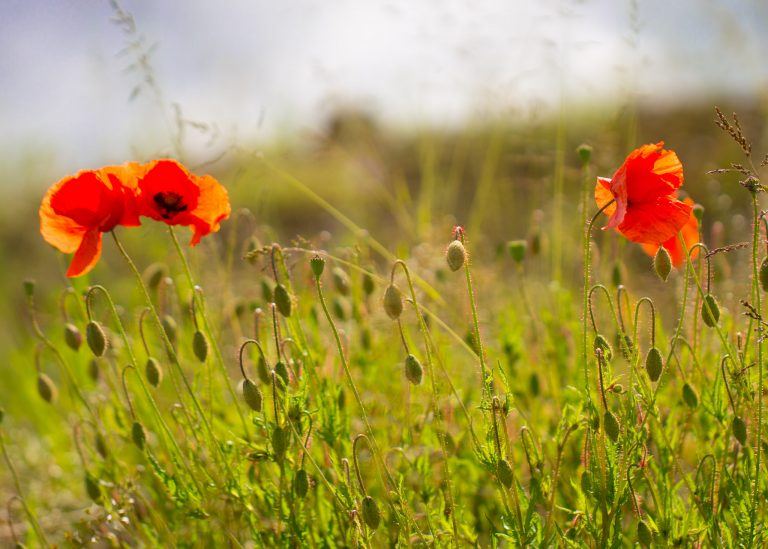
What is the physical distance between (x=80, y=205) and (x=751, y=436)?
135 centimetres

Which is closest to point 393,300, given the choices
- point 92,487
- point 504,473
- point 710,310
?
point 504,473

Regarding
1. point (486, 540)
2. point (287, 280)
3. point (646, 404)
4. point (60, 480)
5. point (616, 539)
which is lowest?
point (60, 480)

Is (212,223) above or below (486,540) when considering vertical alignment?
above

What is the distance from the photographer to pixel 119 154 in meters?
4.30

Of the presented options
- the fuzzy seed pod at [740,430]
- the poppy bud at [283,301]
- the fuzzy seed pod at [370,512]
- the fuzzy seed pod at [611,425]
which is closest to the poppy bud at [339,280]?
the poppy bud at [283,301]

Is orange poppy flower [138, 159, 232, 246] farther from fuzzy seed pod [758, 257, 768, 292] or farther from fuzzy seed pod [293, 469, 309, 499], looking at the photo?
fuzzy seed pod [758, 257, 768, 292]

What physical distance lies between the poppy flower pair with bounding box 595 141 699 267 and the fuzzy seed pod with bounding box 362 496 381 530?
1.96ft

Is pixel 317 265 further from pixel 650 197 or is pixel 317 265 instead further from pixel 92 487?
pixel 92 487

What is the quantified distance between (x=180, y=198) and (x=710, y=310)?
97 centimetres

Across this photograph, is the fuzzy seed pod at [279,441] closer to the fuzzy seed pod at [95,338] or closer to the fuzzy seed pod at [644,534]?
the fuzzy seed pod at [95,338]

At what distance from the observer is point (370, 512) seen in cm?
142

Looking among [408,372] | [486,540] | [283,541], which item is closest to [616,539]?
[408,372]

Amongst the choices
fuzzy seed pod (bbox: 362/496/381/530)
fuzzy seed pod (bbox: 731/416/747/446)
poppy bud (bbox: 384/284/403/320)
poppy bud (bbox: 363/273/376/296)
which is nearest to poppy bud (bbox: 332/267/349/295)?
→ poppy bud (bbox: 363/273/376/296)

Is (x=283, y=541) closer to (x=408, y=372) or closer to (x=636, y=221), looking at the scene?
(x=408, y=372)
